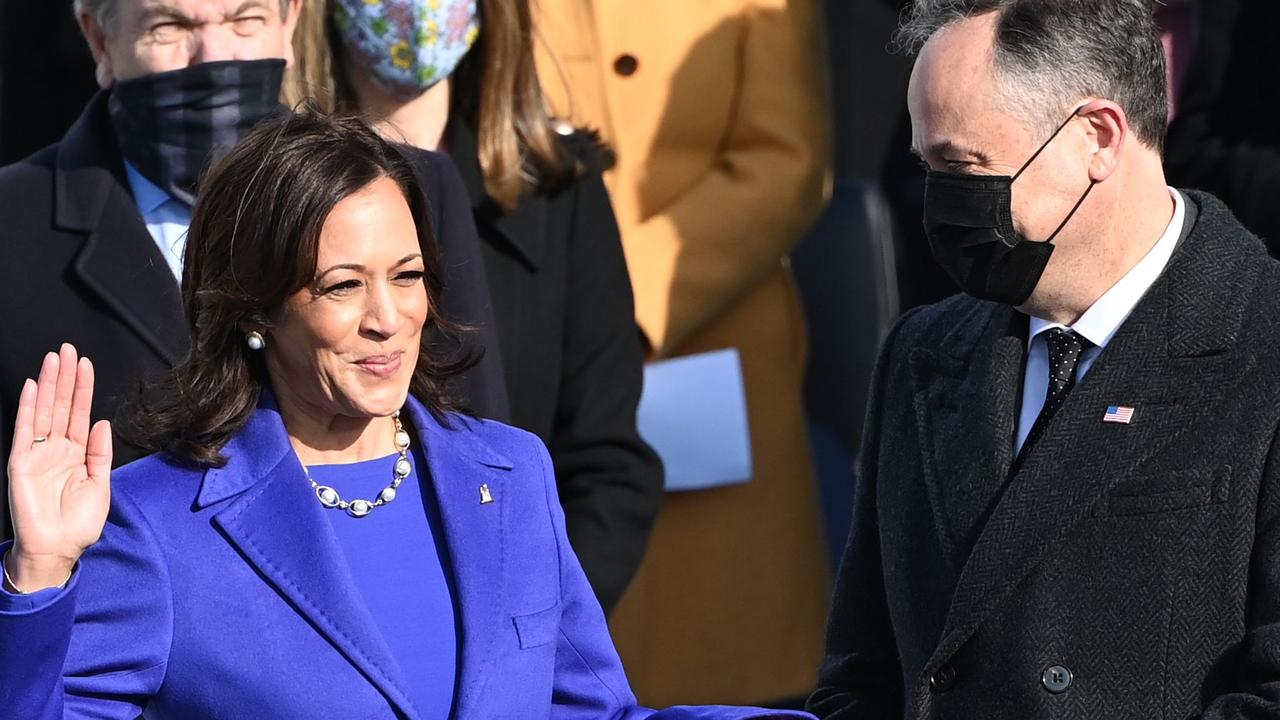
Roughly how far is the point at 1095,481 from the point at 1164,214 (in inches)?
17.0

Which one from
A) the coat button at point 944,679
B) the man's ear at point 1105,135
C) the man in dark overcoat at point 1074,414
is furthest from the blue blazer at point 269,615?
the man's ear at point 1105,135

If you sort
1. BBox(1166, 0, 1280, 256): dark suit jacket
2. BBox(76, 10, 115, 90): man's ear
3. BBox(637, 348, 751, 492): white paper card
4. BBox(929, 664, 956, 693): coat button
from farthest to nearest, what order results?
1. BBox(637, 348, 751, 492): white paper card
2. BBox(1166, 0, 1280, 256): dark suit jacket
3. BBox(76, 10, 115, 90): man's ear
4. BBox(929, 664, 956, 693): coat button

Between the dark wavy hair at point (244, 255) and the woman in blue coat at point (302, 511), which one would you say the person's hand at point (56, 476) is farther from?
the dark wavy hair at point (244, 255)

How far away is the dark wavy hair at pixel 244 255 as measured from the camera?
2770 mm

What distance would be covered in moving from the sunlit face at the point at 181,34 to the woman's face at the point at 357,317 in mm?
778

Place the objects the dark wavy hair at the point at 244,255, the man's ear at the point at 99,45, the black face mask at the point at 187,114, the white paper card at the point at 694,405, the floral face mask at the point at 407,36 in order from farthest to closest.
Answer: the white paper card at the point at 694,405 → the floral face mask at the point at 407,36 → the man's ear at the point at 99,45 → the black face mask at the point at 187,114 → the dark wavy hair at the point at 244,255

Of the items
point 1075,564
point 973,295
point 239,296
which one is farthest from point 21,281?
point 1075,564

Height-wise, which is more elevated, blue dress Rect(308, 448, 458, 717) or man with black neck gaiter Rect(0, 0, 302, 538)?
man with black neck gaiter Rect(0, 0, 302, 538)

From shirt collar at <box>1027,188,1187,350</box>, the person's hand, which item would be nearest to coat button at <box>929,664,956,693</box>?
shirt collar at <box>1027,188,1187,350</box>

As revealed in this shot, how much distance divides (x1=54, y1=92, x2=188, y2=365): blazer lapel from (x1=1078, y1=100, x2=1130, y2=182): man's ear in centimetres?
150

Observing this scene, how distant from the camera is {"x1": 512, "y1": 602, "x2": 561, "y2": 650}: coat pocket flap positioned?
2.81 meters

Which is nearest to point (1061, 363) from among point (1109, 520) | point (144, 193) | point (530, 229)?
point (1109, 520)

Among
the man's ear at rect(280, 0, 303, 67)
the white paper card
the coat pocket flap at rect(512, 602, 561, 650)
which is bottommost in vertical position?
the white paper card

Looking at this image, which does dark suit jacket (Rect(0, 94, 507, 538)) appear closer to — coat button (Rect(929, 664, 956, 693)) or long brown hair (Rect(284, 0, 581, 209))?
long brown hair (Rect(284, 0, 581, 209))
